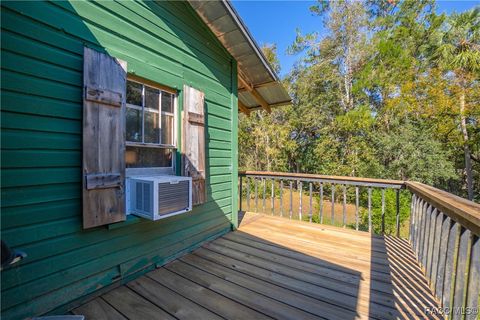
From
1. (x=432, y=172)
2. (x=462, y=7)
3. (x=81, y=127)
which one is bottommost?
(x=432, y=172)

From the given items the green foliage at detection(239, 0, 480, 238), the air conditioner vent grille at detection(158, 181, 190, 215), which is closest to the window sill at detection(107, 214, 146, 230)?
the air conditioner vent grille at detection(158, 181, 190, 215)

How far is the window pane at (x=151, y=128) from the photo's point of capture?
7.18 feet

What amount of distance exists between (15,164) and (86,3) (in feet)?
4.20

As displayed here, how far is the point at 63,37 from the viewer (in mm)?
1545

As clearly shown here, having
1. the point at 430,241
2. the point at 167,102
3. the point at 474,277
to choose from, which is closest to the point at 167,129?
the point at 167,102

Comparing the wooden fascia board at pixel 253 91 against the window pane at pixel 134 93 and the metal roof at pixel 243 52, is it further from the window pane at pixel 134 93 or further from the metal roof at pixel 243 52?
the window pane at pixel 134 93

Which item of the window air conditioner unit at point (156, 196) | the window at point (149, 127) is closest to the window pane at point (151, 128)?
the window at point (149, 127)

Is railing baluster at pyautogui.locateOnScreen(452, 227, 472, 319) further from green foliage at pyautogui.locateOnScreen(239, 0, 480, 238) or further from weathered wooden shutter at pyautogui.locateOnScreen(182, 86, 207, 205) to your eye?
green foliage at pyautogui.locateOnScreen(239, 0, 480, 238)

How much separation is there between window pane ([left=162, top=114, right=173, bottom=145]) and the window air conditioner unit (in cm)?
55

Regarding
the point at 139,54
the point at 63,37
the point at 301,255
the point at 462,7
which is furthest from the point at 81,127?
the point at 462,7

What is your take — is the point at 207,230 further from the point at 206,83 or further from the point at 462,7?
the point at 462,7

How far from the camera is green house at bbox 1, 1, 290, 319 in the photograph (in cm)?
137

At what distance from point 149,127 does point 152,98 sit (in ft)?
1.00

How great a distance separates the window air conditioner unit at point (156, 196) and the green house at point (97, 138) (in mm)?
13
